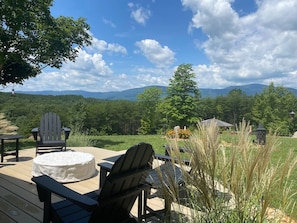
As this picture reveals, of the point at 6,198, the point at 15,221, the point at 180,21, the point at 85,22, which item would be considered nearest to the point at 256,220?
the point at 15,221

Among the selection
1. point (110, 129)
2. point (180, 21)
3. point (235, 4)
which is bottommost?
point (110, 129)

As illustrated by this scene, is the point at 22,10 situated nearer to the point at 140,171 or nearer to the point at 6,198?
the point at 6,198

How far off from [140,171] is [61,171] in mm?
2148

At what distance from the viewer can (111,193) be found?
1.65 metres

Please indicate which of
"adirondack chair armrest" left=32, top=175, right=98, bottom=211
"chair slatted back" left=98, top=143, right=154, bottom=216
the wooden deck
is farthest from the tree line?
"chair slatted back" left=98, top=143, right=154, bottom=216

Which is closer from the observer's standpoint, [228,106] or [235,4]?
[235,4]

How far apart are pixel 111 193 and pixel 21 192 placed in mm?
2020

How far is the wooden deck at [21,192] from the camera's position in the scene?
2.41 meters

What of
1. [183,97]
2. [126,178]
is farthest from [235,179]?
[183,97]

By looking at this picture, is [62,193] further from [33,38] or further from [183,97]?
[183,97]

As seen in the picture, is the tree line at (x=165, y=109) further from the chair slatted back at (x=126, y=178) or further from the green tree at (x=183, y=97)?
the chair slatted back at (x=126, y=178)

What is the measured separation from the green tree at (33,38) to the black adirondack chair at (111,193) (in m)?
5.38

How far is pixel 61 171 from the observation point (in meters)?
3.55

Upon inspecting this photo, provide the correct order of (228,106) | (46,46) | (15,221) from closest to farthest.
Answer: (15,221)
(46,46)
(228,106)
